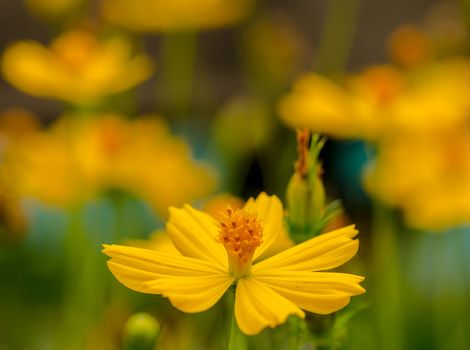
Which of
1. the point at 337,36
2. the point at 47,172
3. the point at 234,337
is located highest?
the point at 337,36

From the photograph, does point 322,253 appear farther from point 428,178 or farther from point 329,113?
point 428,178

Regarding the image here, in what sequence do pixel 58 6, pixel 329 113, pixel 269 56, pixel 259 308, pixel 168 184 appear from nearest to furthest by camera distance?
pixel 259 308 < pixel 329 113 < pixel 168 184 < pixel 58 6 < pixel 269 56

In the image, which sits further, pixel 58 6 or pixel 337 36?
pixel 337 36

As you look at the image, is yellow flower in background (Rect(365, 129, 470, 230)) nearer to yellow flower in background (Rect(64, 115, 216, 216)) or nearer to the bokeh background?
the bokeh background

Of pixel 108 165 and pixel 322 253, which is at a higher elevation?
pixel 108 165

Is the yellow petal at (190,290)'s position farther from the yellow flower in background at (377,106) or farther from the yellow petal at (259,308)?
the yellow flower in background at (377,106)

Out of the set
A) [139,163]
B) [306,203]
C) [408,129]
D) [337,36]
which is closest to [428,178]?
[408,129]

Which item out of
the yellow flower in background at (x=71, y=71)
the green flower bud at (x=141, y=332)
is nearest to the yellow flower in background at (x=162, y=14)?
the yellow flower in background at (x=71, y=71)

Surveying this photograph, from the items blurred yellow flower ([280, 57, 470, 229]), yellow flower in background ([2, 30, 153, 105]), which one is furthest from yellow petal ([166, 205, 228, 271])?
yellow flower in background ([2, 30, 153, 105])
